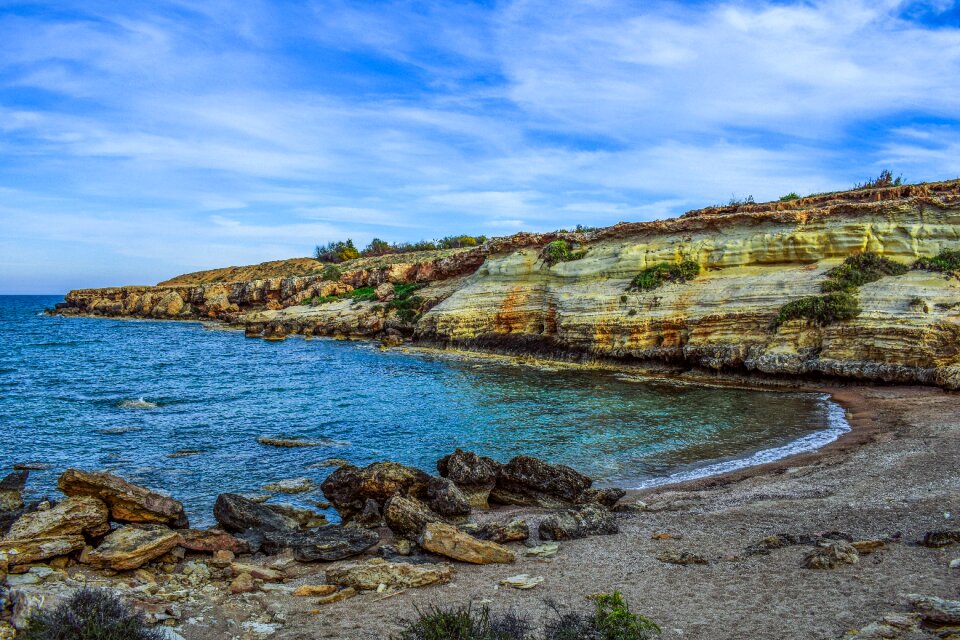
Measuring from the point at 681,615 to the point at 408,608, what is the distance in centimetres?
316

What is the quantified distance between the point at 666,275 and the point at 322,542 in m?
27.1

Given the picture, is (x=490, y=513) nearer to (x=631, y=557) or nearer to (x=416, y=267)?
(x=631, y=557)

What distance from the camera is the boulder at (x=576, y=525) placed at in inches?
398

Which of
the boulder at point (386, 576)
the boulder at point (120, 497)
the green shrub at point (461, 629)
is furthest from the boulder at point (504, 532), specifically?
the boulder at point (120, 497)

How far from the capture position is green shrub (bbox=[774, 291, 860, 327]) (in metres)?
24.7

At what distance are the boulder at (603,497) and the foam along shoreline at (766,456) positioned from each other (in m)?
1.53

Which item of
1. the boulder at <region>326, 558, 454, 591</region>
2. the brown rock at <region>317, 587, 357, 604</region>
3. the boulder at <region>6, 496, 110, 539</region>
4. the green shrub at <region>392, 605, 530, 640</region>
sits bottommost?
the brown rock at <region>317, 587, 357, 604</region>

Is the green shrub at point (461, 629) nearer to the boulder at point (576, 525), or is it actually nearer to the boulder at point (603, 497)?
the boulder at point (576, 525)

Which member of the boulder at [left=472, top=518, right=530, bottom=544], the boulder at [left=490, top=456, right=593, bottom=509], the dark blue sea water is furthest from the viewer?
the dark blue sea water

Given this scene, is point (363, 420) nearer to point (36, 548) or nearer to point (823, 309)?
point (36, 548)

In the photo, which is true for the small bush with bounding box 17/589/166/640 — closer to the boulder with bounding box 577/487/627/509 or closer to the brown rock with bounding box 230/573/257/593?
the brown rock with bounding box 230/573/257/593

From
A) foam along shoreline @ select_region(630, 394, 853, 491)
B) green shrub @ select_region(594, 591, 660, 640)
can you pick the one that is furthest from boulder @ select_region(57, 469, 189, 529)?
foam along shoreline @ select_region(630, 394, 853, 491)

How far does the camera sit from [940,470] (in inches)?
484

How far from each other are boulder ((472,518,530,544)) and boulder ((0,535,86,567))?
6.12m
